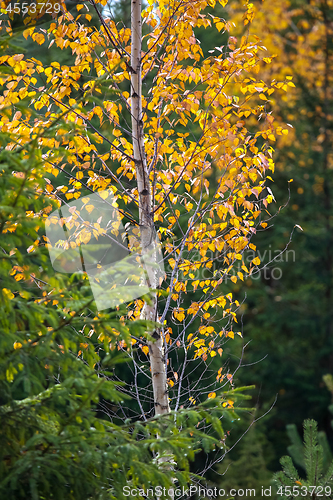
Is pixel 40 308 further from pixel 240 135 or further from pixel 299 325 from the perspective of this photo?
pixel 299 325

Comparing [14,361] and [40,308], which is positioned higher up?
[40,308]

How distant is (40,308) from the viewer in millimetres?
1760

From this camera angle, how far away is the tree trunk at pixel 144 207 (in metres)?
2.81

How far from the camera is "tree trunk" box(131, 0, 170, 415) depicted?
2.81 meters

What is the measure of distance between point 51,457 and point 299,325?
825 cm

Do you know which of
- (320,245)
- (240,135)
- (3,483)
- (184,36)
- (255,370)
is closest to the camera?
(3,483)

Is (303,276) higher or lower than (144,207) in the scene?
lower

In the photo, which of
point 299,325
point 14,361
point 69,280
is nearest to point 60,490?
point 14,361

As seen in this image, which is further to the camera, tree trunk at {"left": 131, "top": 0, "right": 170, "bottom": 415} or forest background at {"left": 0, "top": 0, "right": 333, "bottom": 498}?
forest background at {"left": 0, "top": 0, "right": 333, "bottom": 498}

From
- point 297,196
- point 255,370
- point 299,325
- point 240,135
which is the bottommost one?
point 255,370

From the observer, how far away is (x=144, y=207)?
296cm

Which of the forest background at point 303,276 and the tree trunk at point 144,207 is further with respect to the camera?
the forest background at point 303,276

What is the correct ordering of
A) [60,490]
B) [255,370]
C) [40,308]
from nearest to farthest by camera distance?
[60,490] < [40,308] < [255,370]

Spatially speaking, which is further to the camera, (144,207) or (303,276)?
(303,276)
